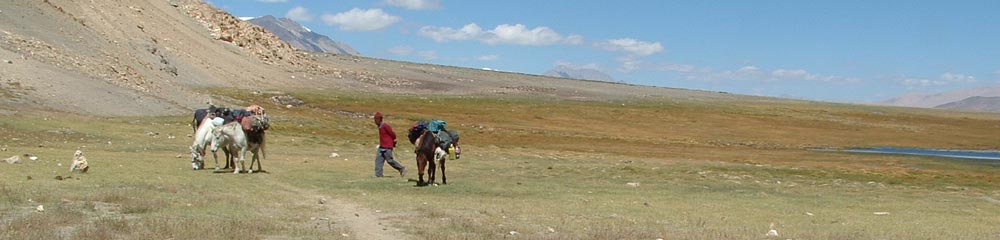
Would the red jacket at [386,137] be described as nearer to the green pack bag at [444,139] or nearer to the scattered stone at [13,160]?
the green pack bag at [444,139]

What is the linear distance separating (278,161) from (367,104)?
6257cm

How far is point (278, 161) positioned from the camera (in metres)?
34.0

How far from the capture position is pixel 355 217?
1853 centimetres

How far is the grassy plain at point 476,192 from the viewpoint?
1677 cm

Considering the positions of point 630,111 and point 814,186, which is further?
point 630,111

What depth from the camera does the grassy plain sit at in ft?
55.0

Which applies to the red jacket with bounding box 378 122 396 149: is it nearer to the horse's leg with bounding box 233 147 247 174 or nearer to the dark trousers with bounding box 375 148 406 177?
the dark trousers with bounding box 375 148 406 177

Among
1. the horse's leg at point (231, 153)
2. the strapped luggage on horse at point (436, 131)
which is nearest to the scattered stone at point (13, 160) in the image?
the horse's leg at point (231, 153)

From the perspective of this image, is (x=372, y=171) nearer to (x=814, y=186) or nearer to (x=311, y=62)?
(x=814, y=186)

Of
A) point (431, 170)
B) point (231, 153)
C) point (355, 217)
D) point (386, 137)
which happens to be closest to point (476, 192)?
point (431, 170)

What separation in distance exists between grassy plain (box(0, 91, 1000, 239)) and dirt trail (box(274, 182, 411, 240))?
0.13m

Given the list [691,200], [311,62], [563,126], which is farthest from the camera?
[311,62]

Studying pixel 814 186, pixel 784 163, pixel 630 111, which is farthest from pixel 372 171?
pixel 630 111

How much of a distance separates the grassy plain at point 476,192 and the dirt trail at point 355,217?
132 millimetres
